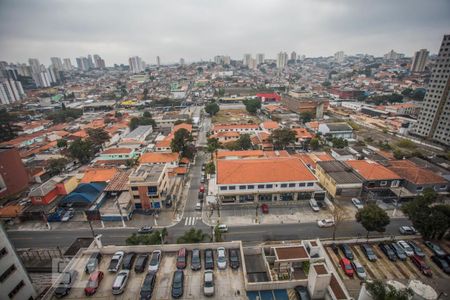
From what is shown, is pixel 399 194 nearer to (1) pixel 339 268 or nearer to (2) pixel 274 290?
(1) pixel 339 268

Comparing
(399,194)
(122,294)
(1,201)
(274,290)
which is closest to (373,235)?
(399,194)

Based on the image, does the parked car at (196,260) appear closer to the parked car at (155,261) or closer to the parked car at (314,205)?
the parked car at (155,261)

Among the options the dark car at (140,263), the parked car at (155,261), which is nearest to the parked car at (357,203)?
the parked car at (155,261)

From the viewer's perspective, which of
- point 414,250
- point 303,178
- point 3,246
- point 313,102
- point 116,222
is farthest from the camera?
point 313,102

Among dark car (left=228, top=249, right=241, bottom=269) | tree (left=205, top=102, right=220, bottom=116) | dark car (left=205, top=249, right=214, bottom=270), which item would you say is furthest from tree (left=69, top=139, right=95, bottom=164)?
tree (left=205, top=102, right=220, bottom=116)

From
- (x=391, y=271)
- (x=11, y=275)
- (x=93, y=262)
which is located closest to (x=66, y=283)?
(x=93, y=262)

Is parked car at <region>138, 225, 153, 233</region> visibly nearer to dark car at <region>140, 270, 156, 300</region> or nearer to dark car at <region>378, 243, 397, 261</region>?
dark car at <region>140, 270, 156, 300</region>
